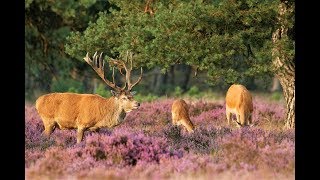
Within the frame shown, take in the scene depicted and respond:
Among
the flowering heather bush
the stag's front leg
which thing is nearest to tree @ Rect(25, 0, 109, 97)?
the flowering heather bush

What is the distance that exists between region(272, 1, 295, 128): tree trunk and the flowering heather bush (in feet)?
5.60

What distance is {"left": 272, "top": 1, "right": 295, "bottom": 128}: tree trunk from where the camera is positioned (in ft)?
45.2

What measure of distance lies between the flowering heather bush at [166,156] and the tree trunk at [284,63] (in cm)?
171

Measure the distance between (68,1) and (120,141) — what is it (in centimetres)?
1463

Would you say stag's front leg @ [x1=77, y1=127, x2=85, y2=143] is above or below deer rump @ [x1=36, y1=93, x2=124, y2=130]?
below

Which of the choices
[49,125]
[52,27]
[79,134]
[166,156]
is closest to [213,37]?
[79,134]

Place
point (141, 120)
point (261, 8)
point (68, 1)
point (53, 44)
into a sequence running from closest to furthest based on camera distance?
point (261, 8), point (141, 120), point (68, 1), point (53, 44)

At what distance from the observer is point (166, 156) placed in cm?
1081

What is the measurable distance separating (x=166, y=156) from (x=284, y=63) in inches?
179

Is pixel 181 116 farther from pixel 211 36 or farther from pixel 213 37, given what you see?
pixel 213 37

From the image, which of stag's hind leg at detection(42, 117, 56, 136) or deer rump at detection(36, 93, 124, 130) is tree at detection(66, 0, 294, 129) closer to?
deer rump at detection(36, 93, 124, 130)
